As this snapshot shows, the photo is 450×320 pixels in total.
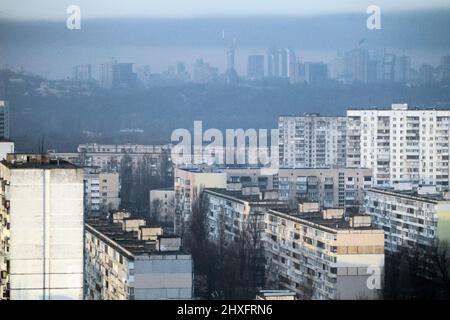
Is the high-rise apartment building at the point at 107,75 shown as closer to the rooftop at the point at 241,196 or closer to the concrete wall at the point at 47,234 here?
the rooftop at the point at 241,196

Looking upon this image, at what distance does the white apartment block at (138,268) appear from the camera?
5.20 m

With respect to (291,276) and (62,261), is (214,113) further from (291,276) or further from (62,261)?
(62,261)

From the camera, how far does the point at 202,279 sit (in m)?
6.97

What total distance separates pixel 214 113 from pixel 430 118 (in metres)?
3.40

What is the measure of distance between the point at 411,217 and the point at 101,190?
11.6ft

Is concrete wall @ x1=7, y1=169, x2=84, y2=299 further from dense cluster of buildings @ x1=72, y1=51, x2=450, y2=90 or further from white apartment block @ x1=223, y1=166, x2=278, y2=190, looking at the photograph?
dense cluster of buildings @ x1=72, y1=51, x2=450, y2=90

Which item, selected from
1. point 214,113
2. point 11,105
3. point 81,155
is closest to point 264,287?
point 81,155

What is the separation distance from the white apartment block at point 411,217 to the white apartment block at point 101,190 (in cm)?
227

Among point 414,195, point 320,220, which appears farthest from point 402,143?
point 320,220

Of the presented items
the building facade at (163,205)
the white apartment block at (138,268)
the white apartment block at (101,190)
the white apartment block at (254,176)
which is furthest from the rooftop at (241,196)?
the white apartment block at (138,268)

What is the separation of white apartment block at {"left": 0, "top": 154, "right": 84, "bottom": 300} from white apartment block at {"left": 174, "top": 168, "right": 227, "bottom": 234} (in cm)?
583

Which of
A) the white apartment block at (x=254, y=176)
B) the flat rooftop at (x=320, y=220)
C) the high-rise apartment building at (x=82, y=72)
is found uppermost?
the high-rise apartment building at (x=82, y=72)

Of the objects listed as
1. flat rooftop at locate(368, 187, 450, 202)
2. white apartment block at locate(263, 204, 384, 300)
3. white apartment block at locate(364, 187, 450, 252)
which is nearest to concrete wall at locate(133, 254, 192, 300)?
white apartment block at locate(263, 204, 384, 300)

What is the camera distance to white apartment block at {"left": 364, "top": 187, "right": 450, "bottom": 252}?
876cm
